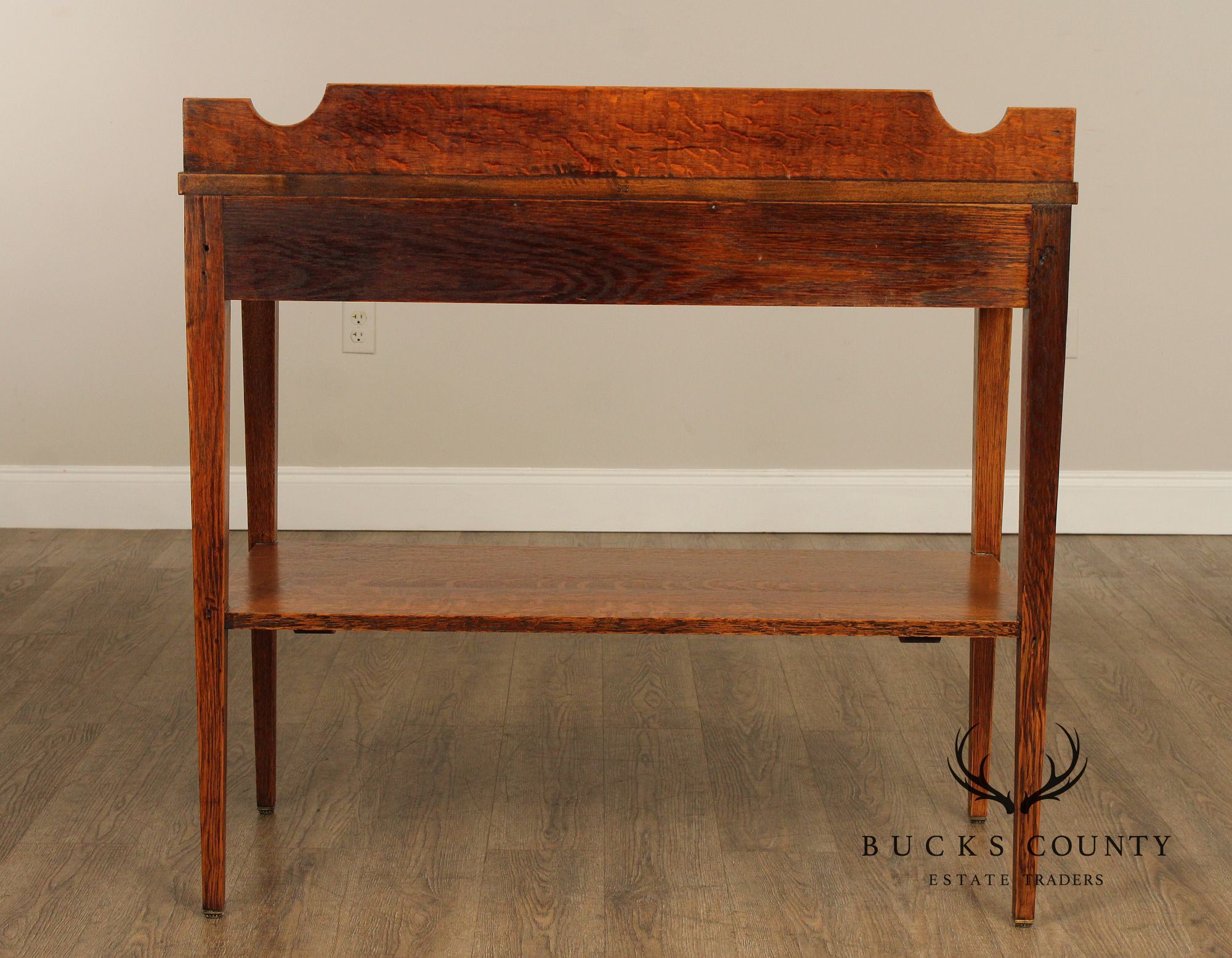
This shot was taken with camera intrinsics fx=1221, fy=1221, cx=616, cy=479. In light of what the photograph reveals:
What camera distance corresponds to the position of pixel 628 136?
1.00 m

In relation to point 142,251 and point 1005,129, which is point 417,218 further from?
point 142,251

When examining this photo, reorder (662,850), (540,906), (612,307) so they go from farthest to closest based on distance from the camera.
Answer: (612,307) < (662,850) < (540,906)

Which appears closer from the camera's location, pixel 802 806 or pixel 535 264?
pixel 535 264

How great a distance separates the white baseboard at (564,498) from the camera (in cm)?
261

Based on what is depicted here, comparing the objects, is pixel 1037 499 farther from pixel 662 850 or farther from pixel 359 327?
pixel 359 327

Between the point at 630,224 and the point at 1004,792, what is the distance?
2.75 ft

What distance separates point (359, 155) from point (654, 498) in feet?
5.50

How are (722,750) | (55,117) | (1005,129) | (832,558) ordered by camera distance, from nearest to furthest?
(1005,129)
(832,558)
(722,750)
(55,117)

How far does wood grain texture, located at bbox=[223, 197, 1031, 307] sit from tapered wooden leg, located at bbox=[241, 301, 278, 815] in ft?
0.75

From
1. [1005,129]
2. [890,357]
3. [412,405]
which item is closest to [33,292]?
[412,405]

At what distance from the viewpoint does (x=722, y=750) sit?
1542mm

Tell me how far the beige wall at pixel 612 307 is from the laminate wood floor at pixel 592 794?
0.60 metres

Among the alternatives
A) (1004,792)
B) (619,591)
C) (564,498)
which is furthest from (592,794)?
(564,498)

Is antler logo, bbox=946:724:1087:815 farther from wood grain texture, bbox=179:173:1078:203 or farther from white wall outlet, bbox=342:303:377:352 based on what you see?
white wall outlet, bbox=342:303:377:352
